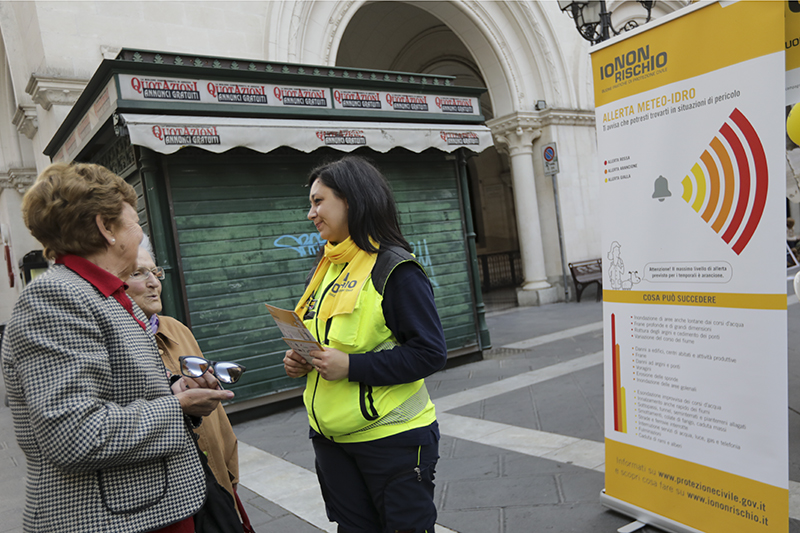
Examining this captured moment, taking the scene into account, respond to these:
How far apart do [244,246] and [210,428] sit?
4.00 m

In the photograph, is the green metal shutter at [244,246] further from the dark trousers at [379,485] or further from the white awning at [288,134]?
the dark trousers at [379,485]

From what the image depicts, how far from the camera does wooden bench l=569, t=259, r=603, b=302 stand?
1242 cm

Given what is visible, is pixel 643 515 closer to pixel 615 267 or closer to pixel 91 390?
pixel 615 267

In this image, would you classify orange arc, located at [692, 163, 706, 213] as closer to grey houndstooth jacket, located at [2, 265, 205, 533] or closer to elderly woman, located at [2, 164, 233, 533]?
elderly woman, located at [2, 164, 233, 533]

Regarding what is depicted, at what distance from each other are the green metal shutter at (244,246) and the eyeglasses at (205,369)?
426 cm

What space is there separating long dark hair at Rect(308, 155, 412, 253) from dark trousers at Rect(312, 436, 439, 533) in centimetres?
→ 72

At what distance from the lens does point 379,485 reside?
2012 millimetres

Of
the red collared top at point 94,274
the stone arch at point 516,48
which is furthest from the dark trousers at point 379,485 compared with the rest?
the stone arch at point 516,48

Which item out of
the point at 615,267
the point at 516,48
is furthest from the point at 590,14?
the point at 615,267

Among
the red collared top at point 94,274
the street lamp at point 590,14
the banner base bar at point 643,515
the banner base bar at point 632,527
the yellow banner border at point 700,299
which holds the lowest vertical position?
the banner base bar at point 632,527

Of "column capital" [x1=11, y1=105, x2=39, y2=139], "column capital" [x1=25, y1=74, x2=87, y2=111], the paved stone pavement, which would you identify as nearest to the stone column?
the paved stone pavement

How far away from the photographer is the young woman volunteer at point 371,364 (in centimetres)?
198

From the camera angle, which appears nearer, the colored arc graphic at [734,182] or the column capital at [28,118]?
the colored arc graphic at [734,182]

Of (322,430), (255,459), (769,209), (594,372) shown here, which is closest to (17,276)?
(255,459)
